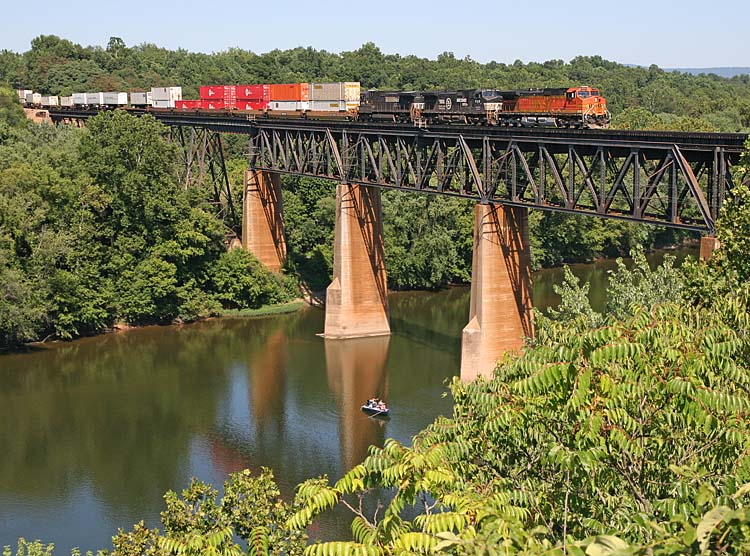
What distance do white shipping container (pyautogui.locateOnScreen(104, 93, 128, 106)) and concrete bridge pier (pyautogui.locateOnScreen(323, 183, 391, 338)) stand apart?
149 ft

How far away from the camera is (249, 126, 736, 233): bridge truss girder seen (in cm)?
3653

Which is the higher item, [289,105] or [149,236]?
[289,105]

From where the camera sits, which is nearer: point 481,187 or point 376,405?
point 376,405

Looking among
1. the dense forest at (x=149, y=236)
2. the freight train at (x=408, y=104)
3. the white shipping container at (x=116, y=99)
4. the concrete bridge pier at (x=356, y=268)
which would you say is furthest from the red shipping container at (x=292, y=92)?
the white shipping container at (x=116, y=99)

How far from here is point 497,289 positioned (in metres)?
46.5

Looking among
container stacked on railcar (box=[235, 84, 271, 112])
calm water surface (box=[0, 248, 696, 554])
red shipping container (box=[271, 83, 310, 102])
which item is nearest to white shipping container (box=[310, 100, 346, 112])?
red shipping container (box=[271, 83, 310, 102])

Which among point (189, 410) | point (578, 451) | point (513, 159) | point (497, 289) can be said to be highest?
point (513, 159)

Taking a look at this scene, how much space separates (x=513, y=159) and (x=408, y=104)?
56.3 feet

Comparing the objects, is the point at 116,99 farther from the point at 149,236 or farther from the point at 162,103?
the point at 149,236

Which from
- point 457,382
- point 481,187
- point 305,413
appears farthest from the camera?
point 481,187

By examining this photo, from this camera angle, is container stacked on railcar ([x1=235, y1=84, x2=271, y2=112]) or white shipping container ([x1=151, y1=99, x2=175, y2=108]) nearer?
container stacked on railcar ([x1=235, y1=84, x2=271, y2=112])

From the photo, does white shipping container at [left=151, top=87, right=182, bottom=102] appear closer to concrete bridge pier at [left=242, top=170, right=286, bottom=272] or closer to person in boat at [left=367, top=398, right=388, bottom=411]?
concrete bridge pier at [left=242, top=170, right=286, bottom=272]

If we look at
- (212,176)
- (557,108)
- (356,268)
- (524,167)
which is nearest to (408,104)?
(356,268)

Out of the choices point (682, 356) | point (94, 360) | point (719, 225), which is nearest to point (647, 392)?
point (682, 356)
